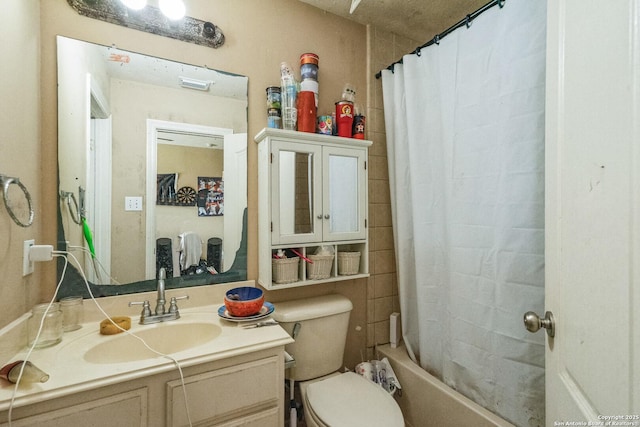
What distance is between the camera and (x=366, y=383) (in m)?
1.29

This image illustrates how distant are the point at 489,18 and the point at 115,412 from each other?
1845 mm

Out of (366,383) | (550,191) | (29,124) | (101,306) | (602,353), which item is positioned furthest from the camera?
(366,383)

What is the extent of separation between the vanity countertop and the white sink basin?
0.01m

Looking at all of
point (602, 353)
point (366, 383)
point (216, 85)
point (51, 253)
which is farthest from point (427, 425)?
point (216, 85)

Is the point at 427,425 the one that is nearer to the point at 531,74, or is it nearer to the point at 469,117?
the point at 469,117

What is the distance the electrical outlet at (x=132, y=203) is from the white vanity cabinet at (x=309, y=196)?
505 mm

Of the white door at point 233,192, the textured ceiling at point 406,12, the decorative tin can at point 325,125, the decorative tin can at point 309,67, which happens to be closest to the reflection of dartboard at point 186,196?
the white door at point 233,192

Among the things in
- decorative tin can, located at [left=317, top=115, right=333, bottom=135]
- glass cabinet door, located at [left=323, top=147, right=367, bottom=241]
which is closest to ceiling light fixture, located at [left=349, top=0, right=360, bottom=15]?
decorative tin can, located at [left=317, top=115, right=333, bottom=135]

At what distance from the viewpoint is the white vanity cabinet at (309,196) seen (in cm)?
130

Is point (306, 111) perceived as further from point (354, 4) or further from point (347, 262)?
point (347, 262)

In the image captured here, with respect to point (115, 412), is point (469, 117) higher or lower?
higher

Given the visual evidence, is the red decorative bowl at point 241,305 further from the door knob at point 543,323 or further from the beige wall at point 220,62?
the door knob at point 543,323

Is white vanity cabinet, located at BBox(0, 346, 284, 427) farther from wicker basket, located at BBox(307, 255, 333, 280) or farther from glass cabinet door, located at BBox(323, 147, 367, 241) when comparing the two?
glass cabinet door, located at BBox(323, 147, 367, 241)

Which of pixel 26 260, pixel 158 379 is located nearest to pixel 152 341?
pixel 158 379
